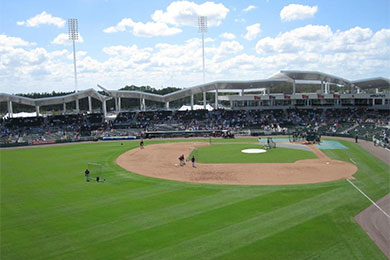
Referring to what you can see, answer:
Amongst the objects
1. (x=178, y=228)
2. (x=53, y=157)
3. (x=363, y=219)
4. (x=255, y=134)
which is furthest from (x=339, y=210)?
(x=255, y=134)

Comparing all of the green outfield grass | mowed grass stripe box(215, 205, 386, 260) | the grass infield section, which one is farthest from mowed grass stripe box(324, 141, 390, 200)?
mowed grass stripe box(215, 205, 386, 260)

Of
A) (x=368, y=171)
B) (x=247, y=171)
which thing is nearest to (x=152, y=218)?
(x=247, y=171)

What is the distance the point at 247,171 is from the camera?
30.2 meters

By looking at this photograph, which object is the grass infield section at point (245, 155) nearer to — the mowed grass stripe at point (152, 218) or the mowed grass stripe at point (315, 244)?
the mowed grass stripe at point (152, 218)

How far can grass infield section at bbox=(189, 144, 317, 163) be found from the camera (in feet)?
117

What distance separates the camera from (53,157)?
42125 mm

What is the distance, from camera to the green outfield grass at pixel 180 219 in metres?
14.5

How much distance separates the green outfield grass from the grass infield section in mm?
8556

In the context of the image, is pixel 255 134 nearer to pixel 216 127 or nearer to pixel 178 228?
pixel 216 127

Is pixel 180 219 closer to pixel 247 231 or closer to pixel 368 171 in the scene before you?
pixel 247 231

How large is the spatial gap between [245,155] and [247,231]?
22.8 meters

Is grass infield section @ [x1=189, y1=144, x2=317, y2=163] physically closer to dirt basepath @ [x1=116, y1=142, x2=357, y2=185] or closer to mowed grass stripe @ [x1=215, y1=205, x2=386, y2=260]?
dirt basepath @ [x1=116, y1=142, x2=357, y2=185]

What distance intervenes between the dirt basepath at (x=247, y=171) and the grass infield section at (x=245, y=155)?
1.65 m

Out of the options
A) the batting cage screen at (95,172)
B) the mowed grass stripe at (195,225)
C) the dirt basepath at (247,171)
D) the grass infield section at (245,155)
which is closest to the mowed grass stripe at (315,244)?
the mowed grass stripe at (195,225)
